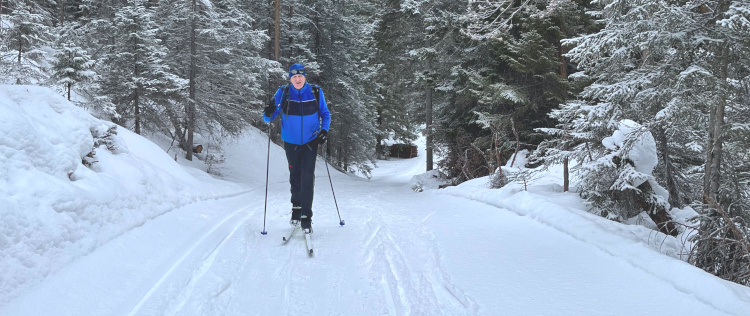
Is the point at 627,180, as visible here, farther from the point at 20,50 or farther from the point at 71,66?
the point at 20,50

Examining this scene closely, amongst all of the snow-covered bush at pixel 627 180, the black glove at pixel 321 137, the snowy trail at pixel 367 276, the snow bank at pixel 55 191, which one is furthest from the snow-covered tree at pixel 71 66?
the snow-covered bush at pixel 627 180

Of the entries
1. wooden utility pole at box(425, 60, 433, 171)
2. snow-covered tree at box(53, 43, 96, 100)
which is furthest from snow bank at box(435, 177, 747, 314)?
snow-covered tree at box(53, 43, 96, 100)

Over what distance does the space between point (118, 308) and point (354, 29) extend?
21559 mm

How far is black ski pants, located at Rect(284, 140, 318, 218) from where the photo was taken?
516 cm

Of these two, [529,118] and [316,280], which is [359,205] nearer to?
[316,280]

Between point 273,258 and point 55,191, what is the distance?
2101 mm

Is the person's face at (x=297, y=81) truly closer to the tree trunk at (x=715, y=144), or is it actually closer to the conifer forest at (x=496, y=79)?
the conifer forest at (x=496, y=79)

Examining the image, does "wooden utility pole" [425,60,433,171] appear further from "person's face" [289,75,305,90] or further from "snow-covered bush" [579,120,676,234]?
"person's face" [289,75,305,90]

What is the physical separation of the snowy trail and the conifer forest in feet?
4.59

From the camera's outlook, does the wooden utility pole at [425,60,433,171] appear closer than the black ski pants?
No

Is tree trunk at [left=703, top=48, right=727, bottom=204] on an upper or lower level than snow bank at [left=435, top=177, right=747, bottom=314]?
upper

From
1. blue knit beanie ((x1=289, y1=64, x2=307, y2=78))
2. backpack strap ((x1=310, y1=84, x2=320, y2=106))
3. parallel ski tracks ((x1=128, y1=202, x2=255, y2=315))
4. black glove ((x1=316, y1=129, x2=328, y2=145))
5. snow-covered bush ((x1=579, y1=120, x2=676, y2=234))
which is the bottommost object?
parallel ski tracks ((x1=128, y1=202, x2=255, y2=315))

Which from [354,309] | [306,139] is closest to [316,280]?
Result: [354,309]

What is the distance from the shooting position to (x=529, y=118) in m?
12.2
